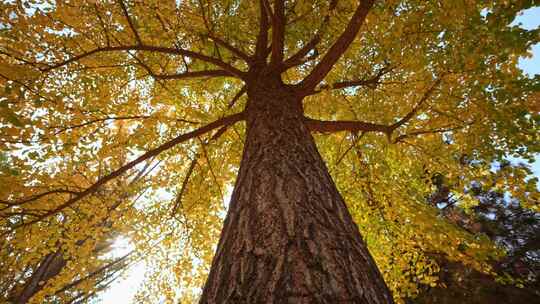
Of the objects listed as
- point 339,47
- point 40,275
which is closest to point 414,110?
point 339,47

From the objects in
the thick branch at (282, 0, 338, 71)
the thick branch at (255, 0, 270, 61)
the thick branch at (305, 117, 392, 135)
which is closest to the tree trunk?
the thick branch at (305, 117, 392, 135)

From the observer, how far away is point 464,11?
9.58ft

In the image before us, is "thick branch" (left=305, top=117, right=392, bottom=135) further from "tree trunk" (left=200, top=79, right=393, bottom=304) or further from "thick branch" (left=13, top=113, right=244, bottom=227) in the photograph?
"tree trunk" (left=200, top=79, right=393, bottom=304)

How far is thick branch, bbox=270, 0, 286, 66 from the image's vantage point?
323cm

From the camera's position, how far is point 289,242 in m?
1.30

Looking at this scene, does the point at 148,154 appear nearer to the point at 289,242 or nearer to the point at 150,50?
the point at 150,50

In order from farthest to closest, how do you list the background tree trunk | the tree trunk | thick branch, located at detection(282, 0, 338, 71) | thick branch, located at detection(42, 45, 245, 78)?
1. the background tree trunk
2. thick branch, located at detection(282, 0, 338, 71)
3. thick branch, located at detection(42, 45, 245, 78)
4. the tree trunk

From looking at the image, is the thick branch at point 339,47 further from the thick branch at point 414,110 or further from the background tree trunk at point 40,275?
the background tree trunk at point 40,275

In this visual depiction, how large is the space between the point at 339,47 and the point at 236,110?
2391 millimetres

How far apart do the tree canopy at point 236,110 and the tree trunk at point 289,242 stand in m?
1.66

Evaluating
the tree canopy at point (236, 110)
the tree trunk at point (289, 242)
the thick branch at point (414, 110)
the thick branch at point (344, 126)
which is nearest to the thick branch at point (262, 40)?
the tree canopy at point (236, 110)

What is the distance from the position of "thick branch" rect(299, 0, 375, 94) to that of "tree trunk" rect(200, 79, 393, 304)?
1384 mm

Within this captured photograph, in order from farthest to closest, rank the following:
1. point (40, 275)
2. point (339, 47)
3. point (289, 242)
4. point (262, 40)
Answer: point (40, 275) < point (262, 40) < point (339, 47) < point (289, 242)

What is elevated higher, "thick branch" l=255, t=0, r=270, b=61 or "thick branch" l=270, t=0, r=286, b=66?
"thick branch" l=255, t=0, r=270, b=61
